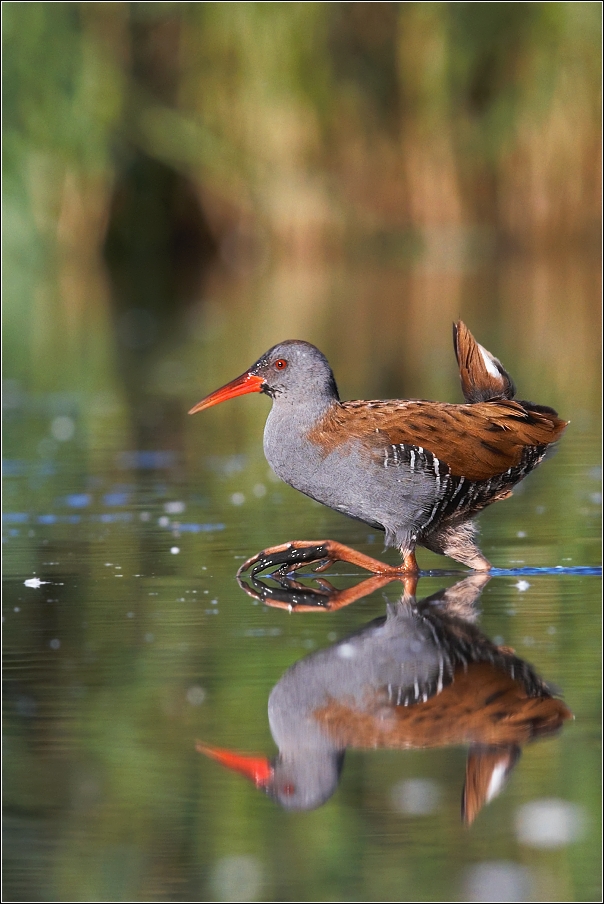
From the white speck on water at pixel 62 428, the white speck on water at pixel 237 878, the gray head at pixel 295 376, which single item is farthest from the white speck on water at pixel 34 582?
the white speck on water at pixel 62 428

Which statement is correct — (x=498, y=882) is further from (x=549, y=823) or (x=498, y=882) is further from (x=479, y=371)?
(x=479, y=371)

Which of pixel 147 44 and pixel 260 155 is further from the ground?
pixel 147 44

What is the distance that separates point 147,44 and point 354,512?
24.7 m

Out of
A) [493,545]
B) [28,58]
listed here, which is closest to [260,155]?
[28,58]

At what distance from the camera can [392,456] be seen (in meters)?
5.36

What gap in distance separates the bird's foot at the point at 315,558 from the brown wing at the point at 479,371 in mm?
765

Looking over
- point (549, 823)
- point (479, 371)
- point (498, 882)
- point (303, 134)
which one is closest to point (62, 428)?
point (479, 371)

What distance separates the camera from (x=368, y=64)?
27.0m

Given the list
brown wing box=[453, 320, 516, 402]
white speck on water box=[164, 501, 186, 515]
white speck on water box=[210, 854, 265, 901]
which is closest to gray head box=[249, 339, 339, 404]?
brown wing box=[453, 320, 516, 402]

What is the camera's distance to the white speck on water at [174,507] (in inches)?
279

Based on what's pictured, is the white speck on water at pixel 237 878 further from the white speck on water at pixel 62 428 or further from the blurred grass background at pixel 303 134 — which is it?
the blurred grass background at pixel 303 134

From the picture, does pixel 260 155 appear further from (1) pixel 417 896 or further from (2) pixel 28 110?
(1) pixel 417 896

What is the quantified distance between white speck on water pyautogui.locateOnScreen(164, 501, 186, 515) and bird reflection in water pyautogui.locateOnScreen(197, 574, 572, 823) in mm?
2363

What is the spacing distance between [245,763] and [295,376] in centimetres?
212
